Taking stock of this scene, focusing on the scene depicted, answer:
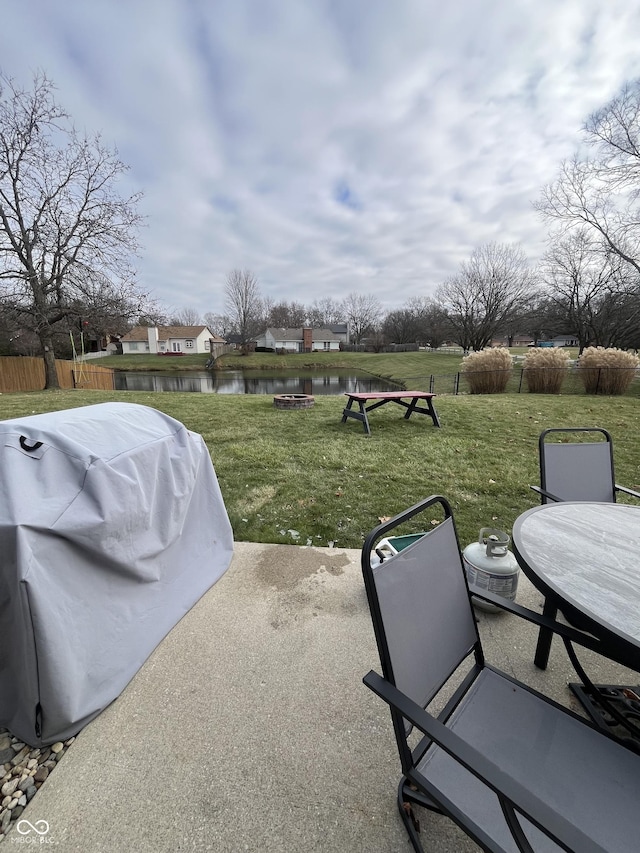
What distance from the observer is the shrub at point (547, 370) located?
11742mm

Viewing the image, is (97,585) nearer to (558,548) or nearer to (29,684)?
(29,684)

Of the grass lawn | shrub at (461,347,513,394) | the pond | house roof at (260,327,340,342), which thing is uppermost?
house roof at (260,327,340,342)

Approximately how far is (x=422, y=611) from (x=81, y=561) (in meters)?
1.46

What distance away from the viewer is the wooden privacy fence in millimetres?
15188

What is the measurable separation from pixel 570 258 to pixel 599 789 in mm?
31624

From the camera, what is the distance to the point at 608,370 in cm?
1121

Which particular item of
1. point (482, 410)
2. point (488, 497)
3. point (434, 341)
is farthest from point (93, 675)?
point (434, 341)

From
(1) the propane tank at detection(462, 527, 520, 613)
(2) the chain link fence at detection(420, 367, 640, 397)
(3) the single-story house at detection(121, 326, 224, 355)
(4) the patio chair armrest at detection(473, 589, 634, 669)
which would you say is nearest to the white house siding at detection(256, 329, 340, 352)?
(3) the single-story house at detection(121, 326, 224, 355)

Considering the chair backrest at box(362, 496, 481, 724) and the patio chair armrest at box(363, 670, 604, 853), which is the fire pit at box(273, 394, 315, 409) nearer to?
the chair backrest at box(362, 496, 481, 724)

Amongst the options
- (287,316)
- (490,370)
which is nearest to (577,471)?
(490,370)

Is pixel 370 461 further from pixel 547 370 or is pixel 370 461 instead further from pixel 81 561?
pixel 547 370

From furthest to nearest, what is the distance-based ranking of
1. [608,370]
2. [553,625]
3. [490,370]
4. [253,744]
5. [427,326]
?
[427,326] → [490,370] → [608,370] → [253,744] → [553,625]

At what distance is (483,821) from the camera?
0.94 m

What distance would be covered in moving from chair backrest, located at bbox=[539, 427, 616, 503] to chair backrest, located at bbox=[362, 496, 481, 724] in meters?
1.49
